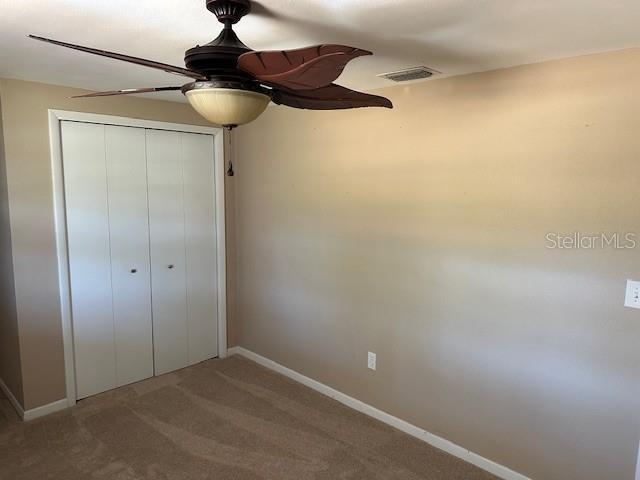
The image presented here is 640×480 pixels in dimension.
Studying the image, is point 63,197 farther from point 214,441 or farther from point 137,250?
point 214,441

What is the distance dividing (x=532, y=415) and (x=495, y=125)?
1.50 metres

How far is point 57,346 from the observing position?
9.72ft

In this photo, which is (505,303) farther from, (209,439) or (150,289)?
(150,289)

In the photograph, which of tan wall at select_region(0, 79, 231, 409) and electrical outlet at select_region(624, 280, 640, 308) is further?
tan wall at select_region(0, 79, 231, 409)

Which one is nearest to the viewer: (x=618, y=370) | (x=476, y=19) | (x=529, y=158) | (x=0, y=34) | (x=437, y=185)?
(x=476, y=19)

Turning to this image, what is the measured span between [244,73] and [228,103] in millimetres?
100

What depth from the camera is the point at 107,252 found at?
3.13m

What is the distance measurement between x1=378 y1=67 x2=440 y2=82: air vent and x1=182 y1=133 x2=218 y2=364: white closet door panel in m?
1.78

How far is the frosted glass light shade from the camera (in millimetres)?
1244

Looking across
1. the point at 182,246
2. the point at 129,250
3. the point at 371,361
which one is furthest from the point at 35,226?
the point at 371,361

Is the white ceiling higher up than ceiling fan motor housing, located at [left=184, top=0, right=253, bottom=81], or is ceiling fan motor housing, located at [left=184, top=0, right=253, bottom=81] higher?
the white ceiling

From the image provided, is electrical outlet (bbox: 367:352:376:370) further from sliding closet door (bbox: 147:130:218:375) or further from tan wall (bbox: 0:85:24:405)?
tan wall (bbox: 0:85:24:405)

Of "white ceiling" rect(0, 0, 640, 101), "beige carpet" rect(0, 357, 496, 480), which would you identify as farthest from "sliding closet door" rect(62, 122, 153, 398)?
"white ceiling" rect(0, 0, 640, 101)

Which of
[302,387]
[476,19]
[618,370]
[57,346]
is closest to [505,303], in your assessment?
[618,370]
